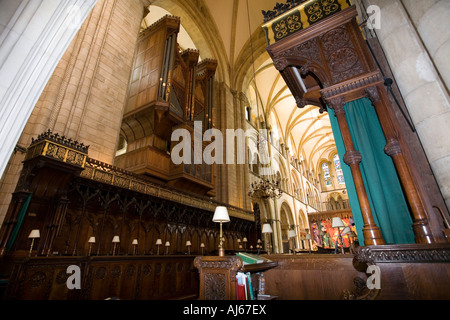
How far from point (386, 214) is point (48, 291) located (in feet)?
17.1

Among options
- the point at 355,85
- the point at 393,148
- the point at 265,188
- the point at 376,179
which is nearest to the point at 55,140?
the point at 355,85

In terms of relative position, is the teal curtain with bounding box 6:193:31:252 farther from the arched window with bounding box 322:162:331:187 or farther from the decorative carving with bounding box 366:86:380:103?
the arched window with bounding box 322:162:331:187

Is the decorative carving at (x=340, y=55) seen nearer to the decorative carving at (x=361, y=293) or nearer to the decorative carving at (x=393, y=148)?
the decorative carving at (x=393, y=148)

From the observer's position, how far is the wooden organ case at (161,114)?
755cm

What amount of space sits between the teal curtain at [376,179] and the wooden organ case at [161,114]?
584 cm

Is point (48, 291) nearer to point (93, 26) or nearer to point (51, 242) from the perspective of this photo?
point (51, 242)

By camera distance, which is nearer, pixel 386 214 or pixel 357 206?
pixel 386 214

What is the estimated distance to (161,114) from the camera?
7410 mm

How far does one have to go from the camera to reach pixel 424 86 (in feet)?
6.43

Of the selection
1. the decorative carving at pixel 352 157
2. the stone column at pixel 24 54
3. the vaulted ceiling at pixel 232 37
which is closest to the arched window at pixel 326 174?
the vaulted ceiling at pixel 232 37

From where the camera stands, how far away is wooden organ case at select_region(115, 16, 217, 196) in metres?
7.55

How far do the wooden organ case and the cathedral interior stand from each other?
60mm

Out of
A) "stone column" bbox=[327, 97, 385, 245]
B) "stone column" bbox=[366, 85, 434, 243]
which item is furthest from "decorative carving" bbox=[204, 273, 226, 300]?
"stone column" bbox=[366, 85, 434, 243]

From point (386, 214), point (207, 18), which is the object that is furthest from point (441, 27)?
point (207, 18)
